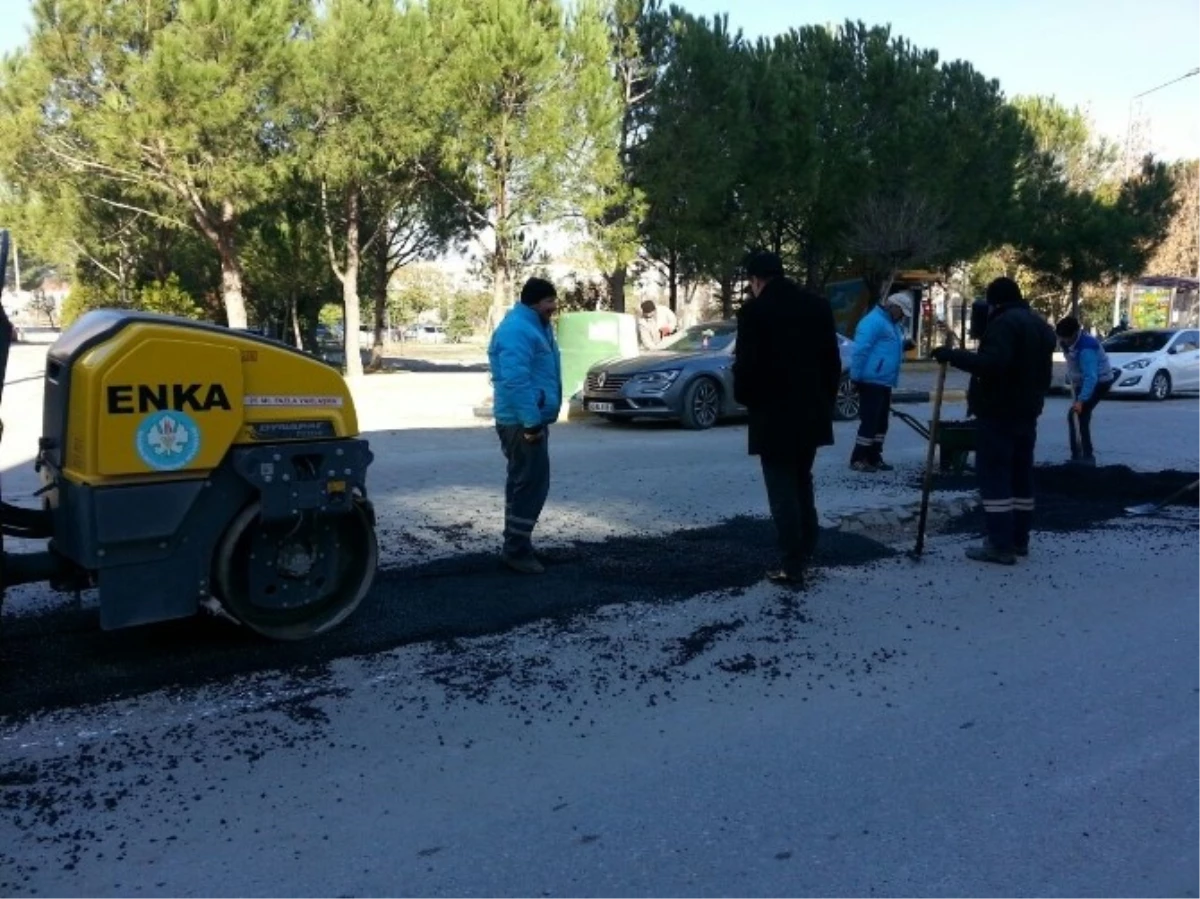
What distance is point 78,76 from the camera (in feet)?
69.1

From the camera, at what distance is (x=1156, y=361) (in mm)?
21109

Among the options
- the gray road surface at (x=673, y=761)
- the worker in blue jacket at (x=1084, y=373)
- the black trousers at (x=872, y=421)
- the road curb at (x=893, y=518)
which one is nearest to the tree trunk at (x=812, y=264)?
the worker in blue jacket at (x=1084, y=373)

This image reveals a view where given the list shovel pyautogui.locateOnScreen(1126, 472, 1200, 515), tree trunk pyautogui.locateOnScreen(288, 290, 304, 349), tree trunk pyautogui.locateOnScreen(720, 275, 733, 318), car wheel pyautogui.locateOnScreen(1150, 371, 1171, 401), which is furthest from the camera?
tree trunk pyautogui.locateOnScreen(288, 290, 304, 349)

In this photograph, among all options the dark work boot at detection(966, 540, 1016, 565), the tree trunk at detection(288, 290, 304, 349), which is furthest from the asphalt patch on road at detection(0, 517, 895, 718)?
the tree trunk at detection(288, 290, 304, 349)

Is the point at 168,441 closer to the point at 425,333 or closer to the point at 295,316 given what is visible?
the point at 295,316

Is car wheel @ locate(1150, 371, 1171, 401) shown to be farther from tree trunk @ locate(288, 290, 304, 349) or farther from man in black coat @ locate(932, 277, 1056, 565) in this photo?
tree trunk @ locate(288, 290, 304, 349)

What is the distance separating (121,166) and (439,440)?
12.3m

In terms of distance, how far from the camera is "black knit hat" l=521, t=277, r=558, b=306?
6.12 metres

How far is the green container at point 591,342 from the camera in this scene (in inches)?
664

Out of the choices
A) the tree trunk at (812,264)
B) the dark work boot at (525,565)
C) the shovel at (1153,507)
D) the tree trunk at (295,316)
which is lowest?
the dark work boot at (525,565)

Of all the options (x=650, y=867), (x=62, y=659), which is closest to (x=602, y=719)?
(x=650, y=867)

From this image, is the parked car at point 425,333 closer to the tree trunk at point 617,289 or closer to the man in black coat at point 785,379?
the tree trunk at point 617,289

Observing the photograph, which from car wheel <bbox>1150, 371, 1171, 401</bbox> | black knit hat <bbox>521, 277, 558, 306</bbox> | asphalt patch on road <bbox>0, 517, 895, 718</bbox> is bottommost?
asphalt patch on road <bbox>0, 517, 895, 718</bbox>

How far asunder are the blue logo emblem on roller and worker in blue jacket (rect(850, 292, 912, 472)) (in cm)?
720
